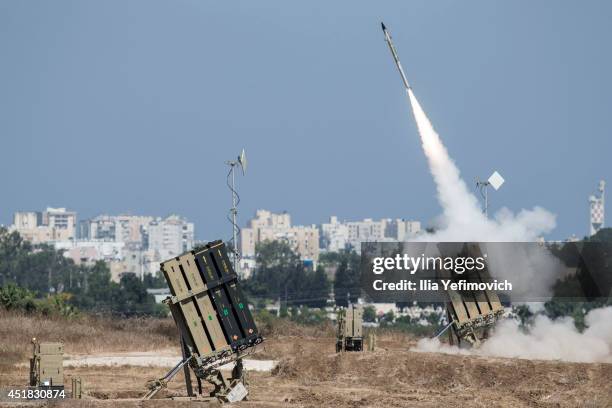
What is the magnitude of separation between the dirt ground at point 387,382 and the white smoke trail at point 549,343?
18.8 ft

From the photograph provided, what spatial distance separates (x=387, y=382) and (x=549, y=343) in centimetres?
1113

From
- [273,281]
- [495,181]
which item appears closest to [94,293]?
[273,281]

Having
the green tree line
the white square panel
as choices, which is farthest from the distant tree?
the white square panel

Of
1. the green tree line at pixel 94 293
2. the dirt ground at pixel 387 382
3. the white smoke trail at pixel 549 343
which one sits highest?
the green tree line at pixel 94 293

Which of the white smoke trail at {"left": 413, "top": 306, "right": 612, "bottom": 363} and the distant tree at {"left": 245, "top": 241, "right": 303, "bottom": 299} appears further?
the distant tree at {"left": 245, "top": 241, "right": 303, "bottom": 299}

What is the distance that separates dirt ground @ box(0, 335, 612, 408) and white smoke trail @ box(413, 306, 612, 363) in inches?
226

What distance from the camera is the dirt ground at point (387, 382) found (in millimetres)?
38125

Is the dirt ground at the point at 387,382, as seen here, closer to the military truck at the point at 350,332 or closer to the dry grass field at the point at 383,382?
the dry grass field at the point at 383,382

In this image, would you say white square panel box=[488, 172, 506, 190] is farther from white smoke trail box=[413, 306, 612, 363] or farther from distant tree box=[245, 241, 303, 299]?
distant tree box=[245, 241, 303, 299]

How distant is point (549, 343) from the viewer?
5209 cm

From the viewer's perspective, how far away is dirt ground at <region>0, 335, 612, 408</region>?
1501 inches

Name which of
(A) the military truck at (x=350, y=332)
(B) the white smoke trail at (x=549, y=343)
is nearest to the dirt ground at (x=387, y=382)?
(A) the military truck at (x=350, y=332)

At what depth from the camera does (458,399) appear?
128 ft

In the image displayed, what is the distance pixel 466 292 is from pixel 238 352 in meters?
15.7
